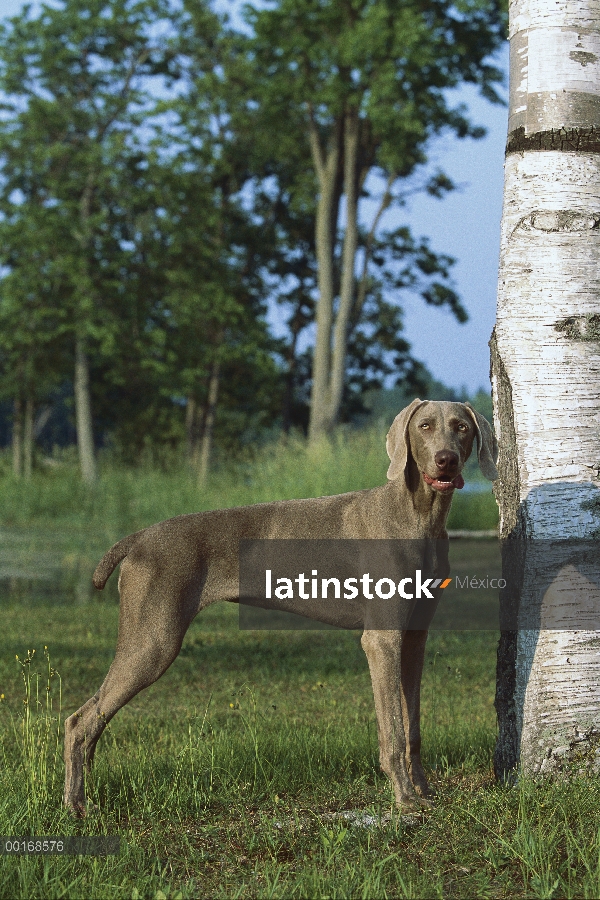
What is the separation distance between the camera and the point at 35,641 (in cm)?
941

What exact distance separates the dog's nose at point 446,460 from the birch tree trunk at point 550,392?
642 millimetres

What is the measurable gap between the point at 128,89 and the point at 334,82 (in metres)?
6.87

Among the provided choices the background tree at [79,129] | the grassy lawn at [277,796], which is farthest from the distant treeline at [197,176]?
the grassy lawn at [277,796]

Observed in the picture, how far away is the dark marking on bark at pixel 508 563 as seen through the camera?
464 cm

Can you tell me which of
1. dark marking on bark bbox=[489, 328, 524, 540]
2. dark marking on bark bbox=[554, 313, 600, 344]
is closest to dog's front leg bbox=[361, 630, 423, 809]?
dark marking on bark bbox=[489, 328, 524, 540]

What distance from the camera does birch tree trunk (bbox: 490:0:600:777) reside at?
4.46 metres

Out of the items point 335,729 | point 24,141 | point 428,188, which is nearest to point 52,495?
point 24,141

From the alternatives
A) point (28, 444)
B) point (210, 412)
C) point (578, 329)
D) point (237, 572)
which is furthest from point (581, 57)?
point (28, 444)

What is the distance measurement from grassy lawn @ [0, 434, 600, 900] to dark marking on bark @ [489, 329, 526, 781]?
0.65 feet

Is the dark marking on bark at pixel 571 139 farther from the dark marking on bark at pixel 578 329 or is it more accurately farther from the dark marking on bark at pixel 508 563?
the dark marking on bark at pixel 508 563

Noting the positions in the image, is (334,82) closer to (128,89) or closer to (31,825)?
(128,89)

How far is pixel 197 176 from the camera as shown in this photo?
100 ft

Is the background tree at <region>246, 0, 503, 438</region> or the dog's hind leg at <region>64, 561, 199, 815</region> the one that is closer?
the dog's hind leg at <region>64, 561, 199, 815</region>

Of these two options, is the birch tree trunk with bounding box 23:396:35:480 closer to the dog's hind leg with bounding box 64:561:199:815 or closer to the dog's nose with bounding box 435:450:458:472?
the dog's hind leg with bounding box 64:561:199:815
